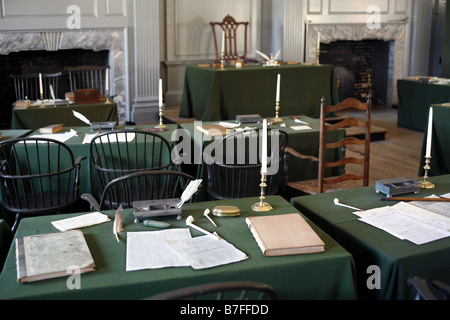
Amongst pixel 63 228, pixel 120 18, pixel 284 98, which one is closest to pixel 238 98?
pixel 284 98

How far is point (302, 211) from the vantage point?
2.69m

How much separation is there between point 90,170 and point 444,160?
10.9 feet

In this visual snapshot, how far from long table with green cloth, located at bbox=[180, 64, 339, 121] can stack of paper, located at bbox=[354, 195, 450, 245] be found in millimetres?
4242

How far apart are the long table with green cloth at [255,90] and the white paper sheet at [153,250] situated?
176 inches

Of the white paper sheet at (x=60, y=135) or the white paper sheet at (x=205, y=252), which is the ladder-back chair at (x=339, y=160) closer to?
the white paper sheet at (x=60, y=135)

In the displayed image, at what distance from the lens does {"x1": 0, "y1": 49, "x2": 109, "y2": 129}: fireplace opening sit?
7.59 meters

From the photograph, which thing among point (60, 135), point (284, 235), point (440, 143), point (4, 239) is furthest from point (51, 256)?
point (440, 143)

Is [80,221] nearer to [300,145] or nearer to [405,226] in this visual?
[405,226]

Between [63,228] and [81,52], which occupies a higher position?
[81,52]

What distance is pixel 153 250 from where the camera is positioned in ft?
6.80

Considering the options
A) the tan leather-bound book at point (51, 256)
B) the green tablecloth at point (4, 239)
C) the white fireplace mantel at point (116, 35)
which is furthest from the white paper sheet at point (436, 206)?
the white fireplace mantel at point (116, 35)

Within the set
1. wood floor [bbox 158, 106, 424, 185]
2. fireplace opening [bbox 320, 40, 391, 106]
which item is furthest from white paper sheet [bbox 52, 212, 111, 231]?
fireplace opening [bbox 320, 40, 391, 106]

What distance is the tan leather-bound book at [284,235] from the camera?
6.72 feet

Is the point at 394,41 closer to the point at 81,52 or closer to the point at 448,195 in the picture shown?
the point at 81,52
